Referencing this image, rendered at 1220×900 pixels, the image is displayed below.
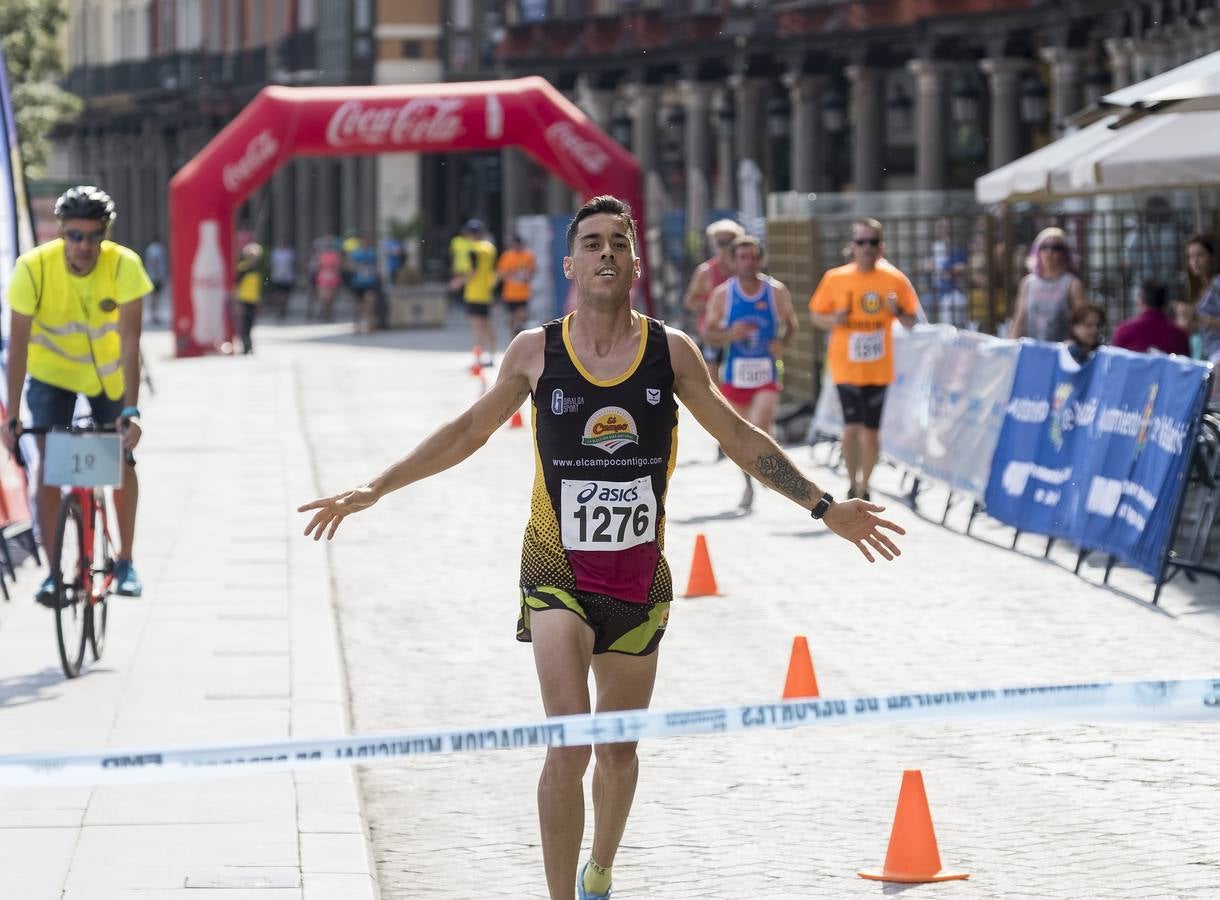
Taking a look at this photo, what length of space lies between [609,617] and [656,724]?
930mm

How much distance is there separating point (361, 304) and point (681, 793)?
3840cm

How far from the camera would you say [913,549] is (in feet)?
45.0

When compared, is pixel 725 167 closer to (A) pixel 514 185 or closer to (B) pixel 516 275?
(A) pixel 514 185

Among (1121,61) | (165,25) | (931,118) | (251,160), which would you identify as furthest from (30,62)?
(165,25)

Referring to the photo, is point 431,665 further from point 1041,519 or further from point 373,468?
point 373,468

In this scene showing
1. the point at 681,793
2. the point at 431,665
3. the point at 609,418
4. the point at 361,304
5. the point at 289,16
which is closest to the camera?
the point at 609,418

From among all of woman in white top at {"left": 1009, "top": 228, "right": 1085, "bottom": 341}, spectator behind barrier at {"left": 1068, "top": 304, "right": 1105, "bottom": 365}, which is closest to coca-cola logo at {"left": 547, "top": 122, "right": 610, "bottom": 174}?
woman in white top at {"left": 1009, "top": 228, "right": 1085, "bottom": 341}

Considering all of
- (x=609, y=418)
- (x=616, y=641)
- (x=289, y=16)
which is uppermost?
(x=289, y=16)

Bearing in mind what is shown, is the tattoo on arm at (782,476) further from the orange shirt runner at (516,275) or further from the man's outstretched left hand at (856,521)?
the orange shirt runner at (516,275)

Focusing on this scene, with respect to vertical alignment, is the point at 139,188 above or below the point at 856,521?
above

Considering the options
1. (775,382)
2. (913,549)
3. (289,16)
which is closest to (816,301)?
(775,382)

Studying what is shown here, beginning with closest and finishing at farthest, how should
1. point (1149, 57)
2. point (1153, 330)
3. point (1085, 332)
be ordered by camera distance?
point (1085, 332)
point (1153, 330)
point (1149, 57)

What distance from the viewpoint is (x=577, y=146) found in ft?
117

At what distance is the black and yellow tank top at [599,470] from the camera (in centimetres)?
573
